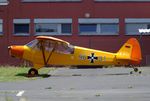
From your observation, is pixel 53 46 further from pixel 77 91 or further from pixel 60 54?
pixel 77 91

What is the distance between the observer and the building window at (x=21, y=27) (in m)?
40.0

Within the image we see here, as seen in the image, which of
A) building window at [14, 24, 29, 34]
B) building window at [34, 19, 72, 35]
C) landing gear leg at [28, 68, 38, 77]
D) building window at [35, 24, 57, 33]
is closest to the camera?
landing gear leg at [28, 68, 38, 77]

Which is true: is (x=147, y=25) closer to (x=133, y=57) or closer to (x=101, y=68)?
(x=101, y=68)

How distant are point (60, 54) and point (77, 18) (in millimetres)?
11382

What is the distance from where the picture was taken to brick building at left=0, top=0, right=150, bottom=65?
39781mm

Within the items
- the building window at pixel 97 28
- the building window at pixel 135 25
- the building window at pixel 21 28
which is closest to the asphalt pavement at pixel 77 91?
the building window at pixel 97 28

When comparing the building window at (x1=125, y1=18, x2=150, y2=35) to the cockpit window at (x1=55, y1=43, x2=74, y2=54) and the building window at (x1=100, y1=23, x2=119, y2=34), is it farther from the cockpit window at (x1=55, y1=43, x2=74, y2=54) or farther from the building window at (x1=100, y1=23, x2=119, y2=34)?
the cockpit window at (x1=55, y1=43, x2=74, y2=54)

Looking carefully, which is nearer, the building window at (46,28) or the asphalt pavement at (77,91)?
the asphalt pavement at (77,91)

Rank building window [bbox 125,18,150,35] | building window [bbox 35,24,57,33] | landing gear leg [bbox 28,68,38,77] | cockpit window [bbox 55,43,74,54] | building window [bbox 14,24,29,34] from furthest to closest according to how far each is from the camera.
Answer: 1. building window [bbox 14,24,29,34]
2. building window [bbox 35,24,57,33]
3. building window [bbox 125,18,150,35]
4. cockpit window [bbox 55,43,74,54]
5. landing gear leg [bbox 28,68,38,77]

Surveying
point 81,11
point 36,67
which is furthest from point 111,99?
point 81,11

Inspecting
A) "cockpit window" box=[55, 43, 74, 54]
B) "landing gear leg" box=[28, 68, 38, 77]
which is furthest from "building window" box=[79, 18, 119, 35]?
"landing gear leg" box=[28, 68, 38, 77]

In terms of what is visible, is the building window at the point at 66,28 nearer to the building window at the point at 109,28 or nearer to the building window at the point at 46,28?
the building window at the point at 46,28

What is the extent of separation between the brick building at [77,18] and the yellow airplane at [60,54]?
403 inches

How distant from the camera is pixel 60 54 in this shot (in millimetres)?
28891
